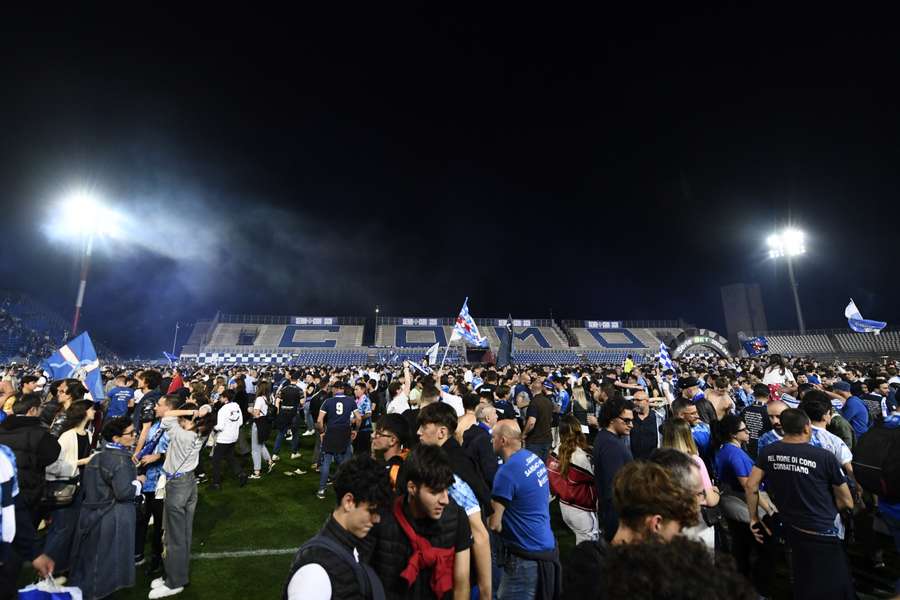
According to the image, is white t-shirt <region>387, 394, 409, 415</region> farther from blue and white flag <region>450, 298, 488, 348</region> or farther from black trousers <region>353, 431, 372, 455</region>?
blue and white flag <region>450, 298, 488, 348</region>

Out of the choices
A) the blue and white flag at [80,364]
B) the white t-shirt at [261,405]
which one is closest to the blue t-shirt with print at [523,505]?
the white t-shirt at [261,405]

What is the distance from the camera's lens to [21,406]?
4.94 metres

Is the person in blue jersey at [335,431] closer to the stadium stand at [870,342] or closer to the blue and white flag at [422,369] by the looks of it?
the blue and white flag at [422,369]

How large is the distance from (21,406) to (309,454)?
Answer: 7859 mm

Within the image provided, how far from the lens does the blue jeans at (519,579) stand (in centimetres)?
310

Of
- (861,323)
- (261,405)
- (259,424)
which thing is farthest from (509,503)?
(861,323)

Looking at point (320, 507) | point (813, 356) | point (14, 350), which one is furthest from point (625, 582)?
point (14, 350)

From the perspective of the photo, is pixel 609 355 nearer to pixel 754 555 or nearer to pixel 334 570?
pixel 754 555

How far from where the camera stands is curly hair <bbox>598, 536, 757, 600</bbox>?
3.11 feet

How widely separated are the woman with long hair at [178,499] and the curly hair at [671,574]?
542 cm

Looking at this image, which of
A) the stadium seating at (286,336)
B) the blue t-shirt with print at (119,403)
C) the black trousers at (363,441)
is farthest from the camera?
the stadium seating at (286,336)

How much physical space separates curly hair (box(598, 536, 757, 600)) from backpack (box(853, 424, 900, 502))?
13.0ft

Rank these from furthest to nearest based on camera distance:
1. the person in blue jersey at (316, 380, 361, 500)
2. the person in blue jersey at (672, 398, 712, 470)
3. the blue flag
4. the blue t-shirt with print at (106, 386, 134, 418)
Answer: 1. the blue flag
2. the person in blue jersey at (316, 380, 361, 500)
3. the blue t-shirt with print at (106, 386, 134, 418)
4. the person in blue jersey at (672, 398, 712, 470)

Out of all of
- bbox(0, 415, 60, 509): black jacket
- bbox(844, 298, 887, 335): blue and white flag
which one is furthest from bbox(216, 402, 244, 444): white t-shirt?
bbox(844, 298, 887, 335): blue and white flag
